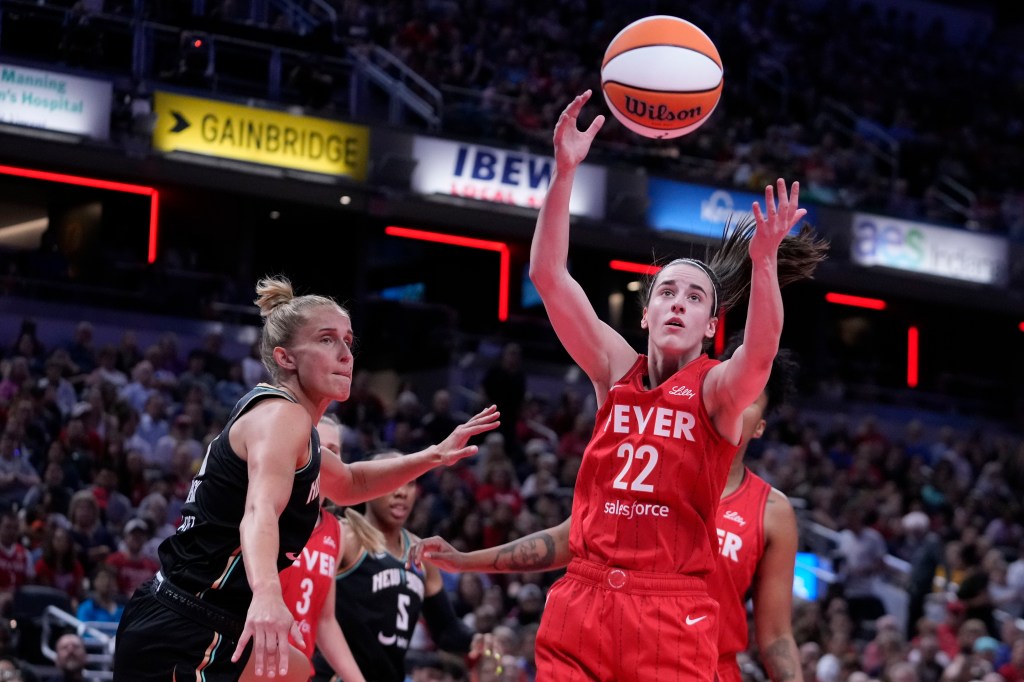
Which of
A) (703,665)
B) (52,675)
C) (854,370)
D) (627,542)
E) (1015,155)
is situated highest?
(1015,155)

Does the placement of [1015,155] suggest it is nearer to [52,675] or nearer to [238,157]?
[238,157]

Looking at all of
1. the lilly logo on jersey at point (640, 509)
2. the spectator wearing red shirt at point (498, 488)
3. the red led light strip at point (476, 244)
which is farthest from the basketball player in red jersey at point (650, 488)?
the red led light strip at point (476, 244)

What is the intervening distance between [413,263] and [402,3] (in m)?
3.86

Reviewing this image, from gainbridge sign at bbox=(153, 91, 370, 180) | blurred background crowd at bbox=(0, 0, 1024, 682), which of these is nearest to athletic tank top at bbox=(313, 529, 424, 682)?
blurred background crowd at bbox=(0, 0, 1024, 682)

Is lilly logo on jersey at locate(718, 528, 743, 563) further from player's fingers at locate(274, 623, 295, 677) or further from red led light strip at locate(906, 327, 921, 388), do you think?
red led light strip at locate(906, 327, 921, 388)

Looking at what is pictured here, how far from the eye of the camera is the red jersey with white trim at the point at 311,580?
616 cm

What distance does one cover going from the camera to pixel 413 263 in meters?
21.5

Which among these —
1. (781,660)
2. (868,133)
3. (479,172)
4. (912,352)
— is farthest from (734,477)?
(912,352)

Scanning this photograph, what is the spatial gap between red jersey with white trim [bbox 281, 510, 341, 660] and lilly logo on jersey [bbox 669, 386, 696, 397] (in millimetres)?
2133

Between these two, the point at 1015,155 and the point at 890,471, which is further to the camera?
the point at 1015,155

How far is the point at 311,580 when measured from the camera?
6.25 meters

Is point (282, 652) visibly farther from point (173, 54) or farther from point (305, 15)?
point (305, 15)

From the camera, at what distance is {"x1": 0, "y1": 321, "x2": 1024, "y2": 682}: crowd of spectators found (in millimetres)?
11031

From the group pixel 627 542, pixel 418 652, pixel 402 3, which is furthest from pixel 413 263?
pixel 627 542
